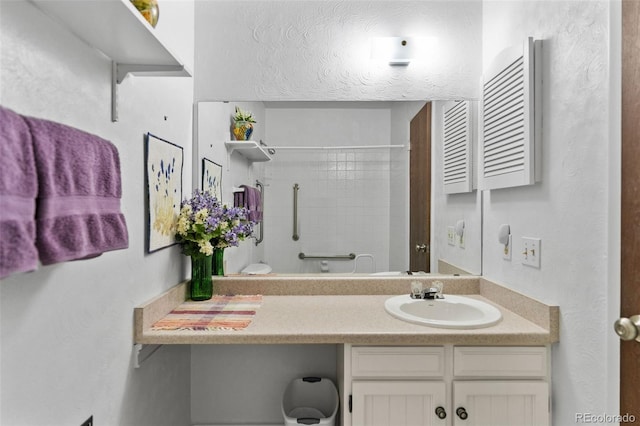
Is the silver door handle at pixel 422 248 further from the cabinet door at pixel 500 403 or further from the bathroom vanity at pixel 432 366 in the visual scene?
the cabinet door at pixel 500 403

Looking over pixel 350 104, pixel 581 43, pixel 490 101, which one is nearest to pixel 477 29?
pixel 490 101

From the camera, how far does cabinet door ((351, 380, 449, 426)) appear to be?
1.45 meters

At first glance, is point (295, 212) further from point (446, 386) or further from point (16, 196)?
point (16, 196)

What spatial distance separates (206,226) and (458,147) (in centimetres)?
133

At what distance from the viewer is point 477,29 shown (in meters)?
2.11

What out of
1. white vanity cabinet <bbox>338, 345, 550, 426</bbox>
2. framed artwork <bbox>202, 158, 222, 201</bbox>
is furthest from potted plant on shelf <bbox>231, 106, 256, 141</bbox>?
white vanity cabinet <bbox>338, 345, 550, 426</bbox>

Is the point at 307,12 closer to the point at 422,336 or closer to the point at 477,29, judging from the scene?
the point at 477,29

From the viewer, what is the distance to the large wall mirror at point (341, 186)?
6.79ft

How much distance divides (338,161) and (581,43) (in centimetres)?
112

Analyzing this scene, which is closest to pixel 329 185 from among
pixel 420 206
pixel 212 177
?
pixel 420 206

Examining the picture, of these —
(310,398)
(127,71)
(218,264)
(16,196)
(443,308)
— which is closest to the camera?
(16,196)

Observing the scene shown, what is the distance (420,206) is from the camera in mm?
2113

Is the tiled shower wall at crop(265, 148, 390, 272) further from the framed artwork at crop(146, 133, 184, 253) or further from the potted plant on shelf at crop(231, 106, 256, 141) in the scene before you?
the framed artwork at crop(146, 133, 184, 253)

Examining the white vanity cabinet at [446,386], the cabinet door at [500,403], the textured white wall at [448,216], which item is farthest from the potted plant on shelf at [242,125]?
the cabinet door at [500,403]
